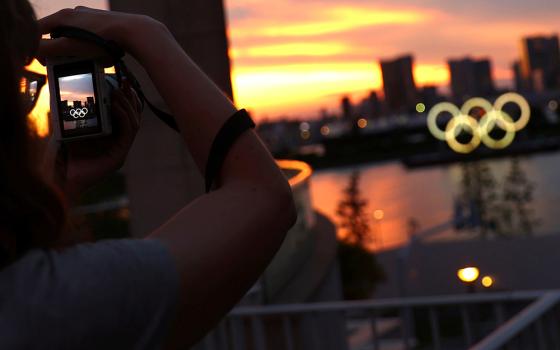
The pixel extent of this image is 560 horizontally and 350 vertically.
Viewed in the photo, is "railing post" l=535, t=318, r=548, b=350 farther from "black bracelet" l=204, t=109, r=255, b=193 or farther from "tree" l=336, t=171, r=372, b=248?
"tree" l=336, t=171, r=372, b=248

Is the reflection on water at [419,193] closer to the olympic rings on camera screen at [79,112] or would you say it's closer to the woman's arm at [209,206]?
the olympic rings on camera screen at [79,112]

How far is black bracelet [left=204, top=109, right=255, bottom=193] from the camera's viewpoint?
→ 0.87 meters

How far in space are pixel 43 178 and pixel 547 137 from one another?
11959 centimetres

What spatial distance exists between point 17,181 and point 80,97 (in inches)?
13.0

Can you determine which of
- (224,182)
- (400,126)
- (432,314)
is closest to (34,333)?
(224,182)

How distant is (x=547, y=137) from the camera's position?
115 m

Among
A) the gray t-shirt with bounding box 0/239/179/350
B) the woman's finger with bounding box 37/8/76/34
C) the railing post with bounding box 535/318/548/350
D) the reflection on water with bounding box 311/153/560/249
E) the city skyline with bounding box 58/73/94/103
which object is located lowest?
the reflection on water with bounding box 311/153/560/249

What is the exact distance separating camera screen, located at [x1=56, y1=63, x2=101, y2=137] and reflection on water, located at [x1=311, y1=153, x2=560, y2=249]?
39760 millimetres

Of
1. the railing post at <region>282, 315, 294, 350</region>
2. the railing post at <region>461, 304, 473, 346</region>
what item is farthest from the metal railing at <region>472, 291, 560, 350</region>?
the railing post at <region>282, 315, 294, 350</region>

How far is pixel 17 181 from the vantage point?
0.76 metres

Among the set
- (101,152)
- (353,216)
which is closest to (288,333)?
(101,152)

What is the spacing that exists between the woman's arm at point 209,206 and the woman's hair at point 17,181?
0.32ft

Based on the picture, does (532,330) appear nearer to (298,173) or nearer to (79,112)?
(79,112)

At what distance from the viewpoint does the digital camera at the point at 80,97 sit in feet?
3.44
